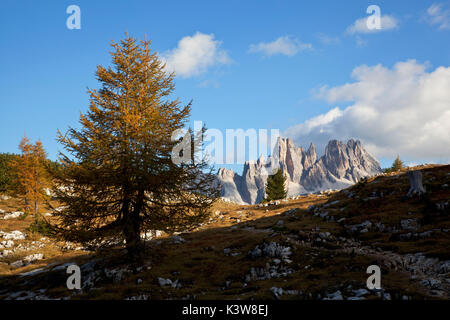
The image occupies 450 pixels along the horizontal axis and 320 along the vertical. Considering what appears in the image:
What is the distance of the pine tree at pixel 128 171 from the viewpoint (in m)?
14.4

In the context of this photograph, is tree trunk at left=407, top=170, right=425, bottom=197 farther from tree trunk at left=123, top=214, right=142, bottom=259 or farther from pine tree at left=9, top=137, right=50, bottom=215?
pine tree at left=9, top=137, right=50, bottom=215

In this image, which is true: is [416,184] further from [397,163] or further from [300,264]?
[397,163]

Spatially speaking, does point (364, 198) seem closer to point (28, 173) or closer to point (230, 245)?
point (230, 245)

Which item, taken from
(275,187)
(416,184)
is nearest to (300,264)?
(416,184)

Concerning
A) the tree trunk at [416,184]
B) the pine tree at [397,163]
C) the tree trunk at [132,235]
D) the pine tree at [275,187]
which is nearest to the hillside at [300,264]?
the tree trunk at [132,235]

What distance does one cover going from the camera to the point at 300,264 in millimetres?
13398

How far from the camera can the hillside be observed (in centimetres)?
956

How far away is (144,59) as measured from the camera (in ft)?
57.7

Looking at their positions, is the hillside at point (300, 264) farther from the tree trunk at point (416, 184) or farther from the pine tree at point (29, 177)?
the pine tree at point (29, 177)

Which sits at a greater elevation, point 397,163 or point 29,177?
point 397,163

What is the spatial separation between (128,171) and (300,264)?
10.5 metres

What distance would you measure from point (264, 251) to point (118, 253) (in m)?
11.2

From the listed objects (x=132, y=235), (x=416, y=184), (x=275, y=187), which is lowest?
(x=132, y=235)

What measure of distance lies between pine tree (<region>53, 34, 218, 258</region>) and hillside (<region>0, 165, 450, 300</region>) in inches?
73.1
